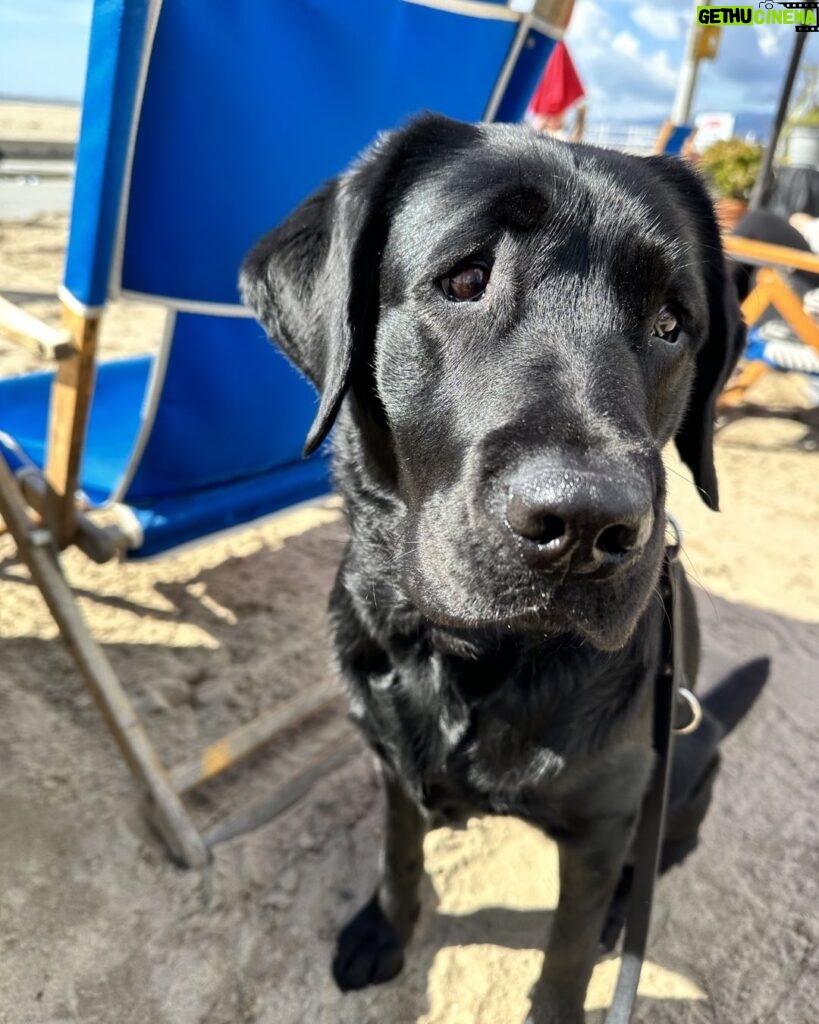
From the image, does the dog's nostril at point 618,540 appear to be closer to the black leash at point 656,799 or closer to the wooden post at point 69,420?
the black leash at point 656,799

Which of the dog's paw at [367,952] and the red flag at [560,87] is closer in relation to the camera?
the dog's paw at [367,952]

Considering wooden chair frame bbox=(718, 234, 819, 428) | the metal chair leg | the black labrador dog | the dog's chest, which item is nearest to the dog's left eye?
the black labrador dog

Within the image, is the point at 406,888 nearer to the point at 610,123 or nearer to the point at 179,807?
the point at 179,807

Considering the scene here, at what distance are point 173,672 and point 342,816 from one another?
75 centimetres

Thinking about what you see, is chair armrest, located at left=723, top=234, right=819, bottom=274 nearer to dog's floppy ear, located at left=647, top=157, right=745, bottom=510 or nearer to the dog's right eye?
dog's floppy ear, located at left=647, top=157, right=745, bottom=510

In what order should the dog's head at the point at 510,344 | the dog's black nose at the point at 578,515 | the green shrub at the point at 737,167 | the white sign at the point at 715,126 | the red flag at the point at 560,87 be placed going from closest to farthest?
1. the dog's black nose at the point at 578,515
2. the dog's head at the point at 510,344
3. the red flag at the point at 560,87
4. the green shrub at the point at 737,167
5. the white sign at the point at 715,126

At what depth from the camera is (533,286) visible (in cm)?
129

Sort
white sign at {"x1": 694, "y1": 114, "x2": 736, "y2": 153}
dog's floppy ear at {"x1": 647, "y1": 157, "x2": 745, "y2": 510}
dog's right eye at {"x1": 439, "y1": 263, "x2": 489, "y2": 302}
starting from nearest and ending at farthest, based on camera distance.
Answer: dog's right eye at {"x1": 439, "y1": 263, "x2": 489, "y2": 302}, dog's floppy ear at {"x1": 647, "y1": 157, "x2": 745, "y2": 510}, white sign at {"x1": 694, "y1": 114, "x2": 736, "y2": 153}

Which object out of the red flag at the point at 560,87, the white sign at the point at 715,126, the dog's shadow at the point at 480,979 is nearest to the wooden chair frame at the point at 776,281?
the red flag at the point at 560,87

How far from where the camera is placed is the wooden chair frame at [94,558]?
1.87m

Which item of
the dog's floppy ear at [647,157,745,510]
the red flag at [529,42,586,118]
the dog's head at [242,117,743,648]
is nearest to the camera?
the dog's head at [242,117,743,648]

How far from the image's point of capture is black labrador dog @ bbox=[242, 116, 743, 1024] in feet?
3.70

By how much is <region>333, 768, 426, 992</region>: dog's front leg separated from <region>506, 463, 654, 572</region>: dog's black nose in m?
0.87

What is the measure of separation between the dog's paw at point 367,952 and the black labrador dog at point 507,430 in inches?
0.6
